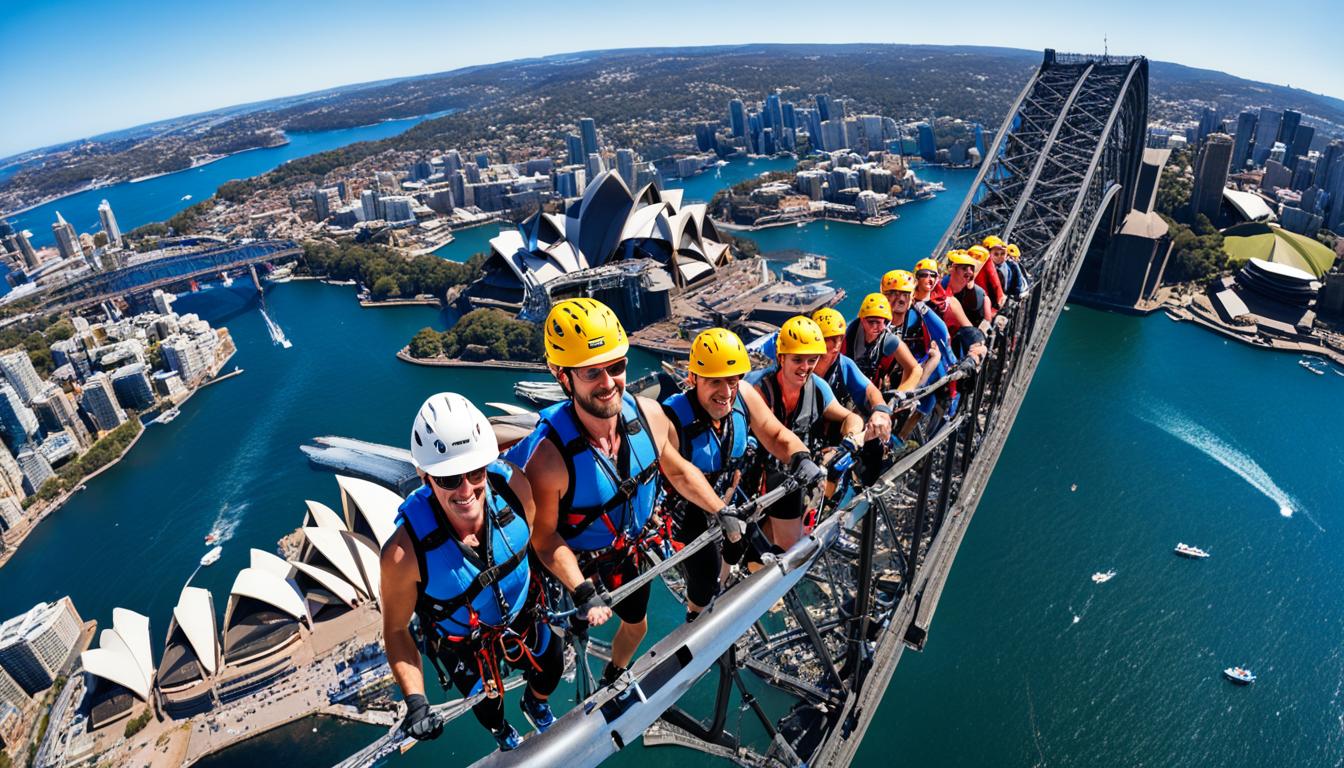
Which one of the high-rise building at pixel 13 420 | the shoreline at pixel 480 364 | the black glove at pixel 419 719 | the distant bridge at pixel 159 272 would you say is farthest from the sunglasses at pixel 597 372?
the distant bridge at pixel 159 272

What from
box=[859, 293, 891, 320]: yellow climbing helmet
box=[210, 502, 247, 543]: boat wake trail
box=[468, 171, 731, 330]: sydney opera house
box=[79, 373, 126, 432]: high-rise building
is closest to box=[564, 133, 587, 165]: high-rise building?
box=[468, 171, 731, 330]: sydney opera house

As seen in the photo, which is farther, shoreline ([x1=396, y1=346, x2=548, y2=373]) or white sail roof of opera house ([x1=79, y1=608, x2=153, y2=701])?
shoreline ([x1=396, y1=346, x2=548, y2=373])

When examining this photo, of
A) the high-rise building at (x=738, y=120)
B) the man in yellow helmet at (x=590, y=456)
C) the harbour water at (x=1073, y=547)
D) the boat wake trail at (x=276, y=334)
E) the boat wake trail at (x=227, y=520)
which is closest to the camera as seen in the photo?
the man in yellow helmet at (x=590, y=456)

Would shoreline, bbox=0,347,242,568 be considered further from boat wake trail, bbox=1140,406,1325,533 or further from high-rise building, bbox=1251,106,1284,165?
high-rise building, bbox=1251,106,1284,165

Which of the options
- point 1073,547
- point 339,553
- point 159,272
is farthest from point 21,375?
point 1073,547

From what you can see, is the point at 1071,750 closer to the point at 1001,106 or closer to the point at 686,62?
the point at 1001,106

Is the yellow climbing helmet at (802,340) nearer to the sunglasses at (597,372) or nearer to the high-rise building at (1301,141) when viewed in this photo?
the sunglasses at (597,372)

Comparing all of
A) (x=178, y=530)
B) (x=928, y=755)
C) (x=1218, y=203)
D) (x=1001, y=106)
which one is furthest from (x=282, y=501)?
(x=1001, y=106)
